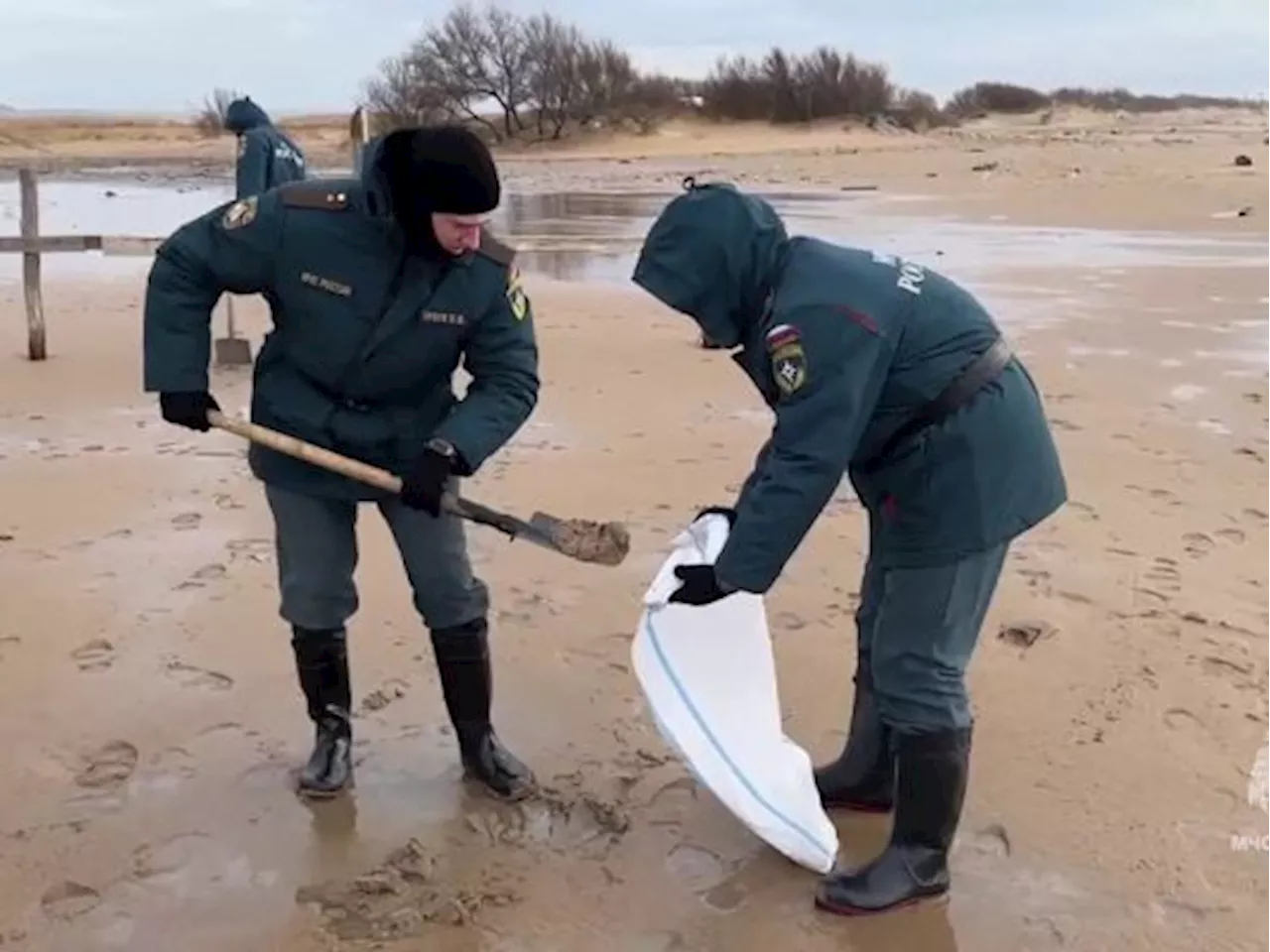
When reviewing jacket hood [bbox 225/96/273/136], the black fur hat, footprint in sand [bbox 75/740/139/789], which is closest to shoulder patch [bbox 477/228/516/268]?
the black fur hat

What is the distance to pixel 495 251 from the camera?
376 centimetres

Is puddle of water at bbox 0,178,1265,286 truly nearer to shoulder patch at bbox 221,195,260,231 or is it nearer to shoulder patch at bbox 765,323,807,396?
shoulder patch at bbox 221,195,260,231

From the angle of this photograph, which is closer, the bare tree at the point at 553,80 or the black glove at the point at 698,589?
the black glove at the point at 698,589

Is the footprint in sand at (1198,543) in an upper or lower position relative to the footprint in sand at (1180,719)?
upper

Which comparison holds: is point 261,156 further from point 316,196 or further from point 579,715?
point 316,196

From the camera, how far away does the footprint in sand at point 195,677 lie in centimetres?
468

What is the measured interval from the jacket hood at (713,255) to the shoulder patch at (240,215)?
0.99 m

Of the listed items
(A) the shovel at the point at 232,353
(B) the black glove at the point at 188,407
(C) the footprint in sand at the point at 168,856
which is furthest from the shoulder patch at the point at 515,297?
(A) the shovel at the point at 232,353

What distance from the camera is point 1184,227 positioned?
18938 millimetres

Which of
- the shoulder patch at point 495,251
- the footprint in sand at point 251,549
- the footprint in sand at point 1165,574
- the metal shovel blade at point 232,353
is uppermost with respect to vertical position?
the shoulder patch at point 495,251

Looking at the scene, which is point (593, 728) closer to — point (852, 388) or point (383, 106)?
point (852, 388)

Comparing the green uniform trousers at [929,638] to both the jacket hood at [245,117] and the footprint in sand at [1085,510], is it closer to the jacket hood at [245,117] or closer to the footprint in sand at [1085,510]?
the footprint in sand at [1085,510]

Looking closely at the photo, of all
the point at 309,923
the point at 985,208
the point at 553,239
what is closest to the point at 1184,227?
the point at 985,208

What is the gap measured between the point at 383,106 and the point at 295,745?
44.0 m
